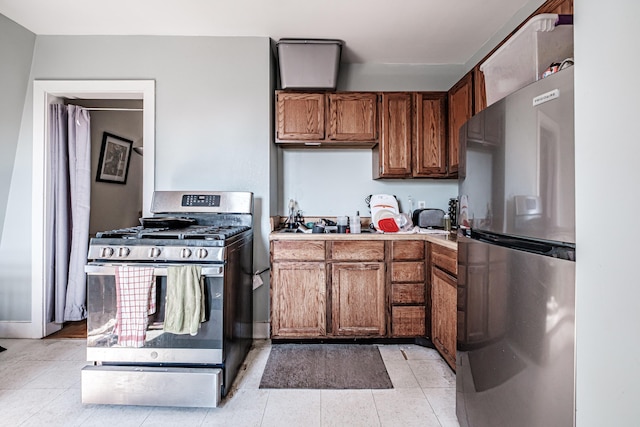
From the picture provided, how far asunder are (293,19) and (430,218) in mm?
2001

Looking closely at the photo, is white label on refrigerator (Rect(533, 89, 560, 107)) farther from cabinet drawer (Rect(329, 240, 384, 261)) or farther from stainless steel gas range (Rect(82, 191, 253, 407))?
cabinet drawer (Rect(329, 240, 384, 261))

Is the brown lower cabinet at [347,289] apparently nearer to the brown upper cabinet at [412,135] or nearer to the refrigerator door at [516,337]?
the brown upper cabinet at [412,135]

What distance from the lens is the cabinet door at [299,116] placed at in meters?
2.70

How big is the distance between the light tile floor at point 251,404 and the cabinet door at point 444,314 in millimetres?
141

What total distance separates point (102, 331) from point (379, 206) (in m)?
2.28

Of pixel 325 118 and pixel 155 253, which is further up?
pixel 325 118

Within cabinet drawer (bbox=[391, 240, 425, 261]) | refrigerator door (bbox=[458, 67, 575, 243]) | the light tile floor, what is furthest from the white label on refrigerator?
cabinet drawer (bbox=[391, 240, 425, 261])

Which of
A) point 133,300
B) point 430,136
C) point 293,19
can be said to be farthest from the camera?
point 430,136

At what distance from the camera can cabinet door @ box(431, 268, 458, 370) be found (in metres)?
2.04

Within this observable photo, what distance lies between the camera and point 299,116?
8.89 feet

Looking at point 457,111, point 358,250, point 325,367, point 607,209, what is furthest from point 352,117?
point 607,209

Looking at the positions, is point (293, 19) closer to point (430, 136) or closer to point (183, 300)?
point (430, 136)

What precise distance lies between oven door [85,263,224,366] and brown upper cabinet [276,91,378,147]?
1.42 m

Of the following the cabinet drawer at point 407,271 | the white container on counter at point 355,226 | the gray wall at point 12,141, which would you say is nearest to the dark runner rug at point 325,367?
the cabinet drawer at point 407,271
